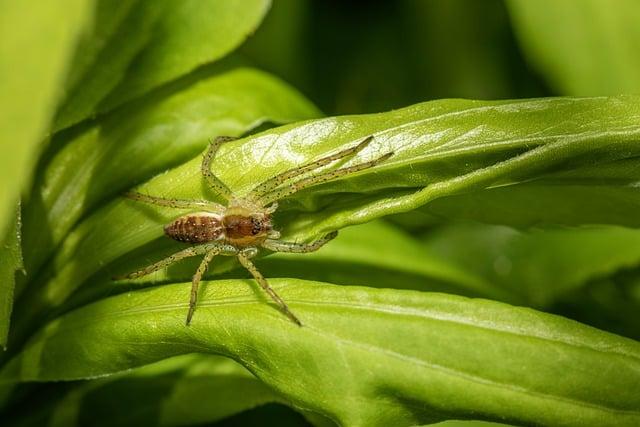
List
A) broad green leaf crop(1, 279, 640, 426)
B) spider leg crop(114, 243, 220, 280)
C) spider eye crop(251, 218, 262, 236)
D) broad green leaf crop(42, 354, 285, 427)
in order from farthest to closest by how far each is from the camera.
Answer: spider eye crop(251, 218, 262, 236), broad green leaf crop(42, 354, 285, 427), spider leg crop(114, 243, 220, 280), broad green leaf crop(1, 279, 640, 426)

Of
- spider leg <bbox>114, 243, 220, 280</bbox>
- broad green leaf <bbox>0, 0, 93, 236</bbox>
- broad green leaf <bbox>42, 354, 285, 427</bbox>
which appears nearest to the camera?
broad green leaf <bbox>0, 0, 93, 236</bbox>

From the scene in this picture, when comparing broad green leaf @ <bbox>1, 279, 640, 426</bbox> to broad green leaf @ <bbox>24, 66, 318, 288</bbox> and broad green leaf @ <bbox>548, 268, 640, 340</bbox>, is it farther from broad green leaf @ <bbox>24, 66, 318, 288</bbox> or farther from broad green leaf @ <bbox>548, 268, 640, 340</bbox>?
broad green leaf @ <bbox>548, 268, 640, 340</bbox>

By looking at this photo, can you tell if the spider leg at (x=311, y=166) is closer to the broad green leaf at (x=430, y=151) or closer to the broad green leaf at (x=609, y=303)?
the broad green leaf at (x=430, y=151)

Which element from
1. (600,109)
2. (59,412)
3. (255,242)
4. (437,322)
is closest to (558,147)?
(600,109)

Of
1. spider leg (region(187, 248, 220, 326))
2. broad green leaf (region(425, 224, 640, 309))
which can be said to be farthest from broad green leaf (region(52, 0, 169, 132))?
broad green leaf (region(425, 224, 640, 309))

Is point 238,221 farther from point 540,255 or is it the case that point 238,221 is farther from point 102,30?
point 540,255

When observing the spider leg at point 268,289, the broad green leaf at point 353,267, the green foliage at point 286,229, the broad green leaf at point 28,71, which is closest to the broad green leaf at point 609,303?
the green foliage at point 286,229
